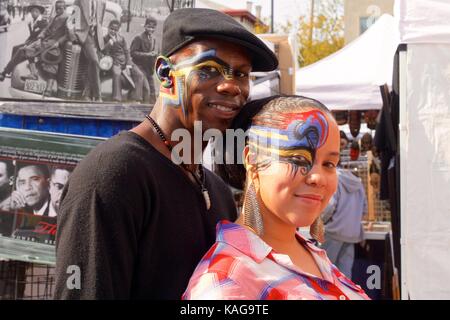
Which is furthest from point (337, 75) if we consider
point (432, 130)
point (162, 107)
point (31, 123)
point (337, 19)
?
point (337, 19)

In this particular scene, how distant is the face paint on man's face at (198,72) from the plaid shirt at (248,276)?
0.40 meters

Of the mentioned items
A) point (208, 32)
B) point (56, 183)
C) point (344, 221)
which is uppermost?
point (208, 32)

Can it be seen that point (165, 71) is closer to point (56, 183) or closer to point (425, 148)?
point (56, 183)

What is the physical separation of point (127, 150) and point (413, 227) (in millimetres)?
2993

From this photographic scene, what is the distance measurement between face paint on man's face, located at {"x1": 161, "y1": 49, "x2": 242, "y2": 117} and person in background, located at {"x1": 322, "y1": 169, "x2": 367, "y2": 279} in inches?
164

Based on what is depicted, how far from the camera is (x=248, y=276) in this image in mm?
1621

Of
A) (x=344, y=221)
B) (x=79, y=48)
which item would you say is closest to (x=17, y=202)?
(x=79, y=48)

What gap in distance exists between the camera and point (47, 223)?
11.1 feet

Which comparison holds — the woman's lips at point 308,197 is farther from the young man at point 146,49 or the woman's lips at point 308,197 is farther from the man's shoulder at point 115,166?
the young man at point 146,49

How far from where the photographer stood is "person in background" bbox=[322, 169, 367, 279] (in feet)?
19.6

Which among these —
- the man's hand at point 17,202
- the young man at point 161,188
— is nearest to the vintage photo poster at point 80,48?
the man's hand at point 17,202

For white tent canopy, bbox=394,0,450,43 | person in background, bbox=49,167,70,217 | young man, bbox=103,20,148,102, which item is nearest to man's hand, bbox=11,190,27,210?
person in background, bbox=49,167,70,217

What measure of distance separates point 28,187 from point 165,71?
1.72 metres

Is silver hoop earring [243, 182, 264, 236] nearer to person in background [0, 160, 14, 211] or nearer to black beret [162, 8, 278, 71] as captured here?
black beret [162, 8, 278, 71]
